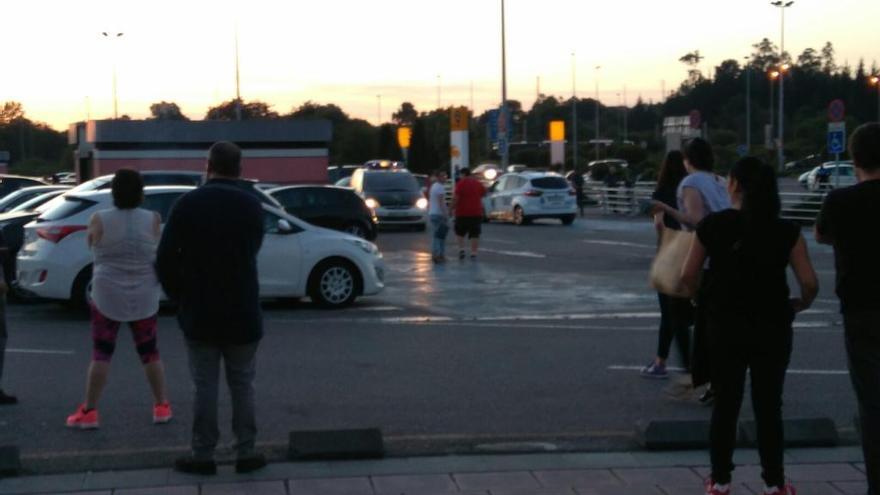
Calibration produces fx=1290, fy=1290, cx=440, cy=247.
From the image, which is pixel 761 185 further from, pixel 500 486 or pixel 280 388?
pixel 280 388

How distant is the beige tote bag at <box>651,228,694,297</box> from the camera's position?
865 centimetres

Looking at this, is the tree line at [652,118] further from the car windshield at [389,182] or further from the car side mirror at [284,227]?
the car side mirror at [284,227]

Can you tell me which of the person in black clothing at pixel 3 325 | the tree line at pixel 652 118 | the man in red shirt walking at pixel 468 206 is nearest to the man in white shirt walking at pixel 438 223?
the man in red shirt walking at pixel 468 206

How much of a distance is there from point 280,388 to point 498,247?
59.1 feet

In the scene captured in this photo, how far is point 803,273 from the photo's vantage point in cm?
621

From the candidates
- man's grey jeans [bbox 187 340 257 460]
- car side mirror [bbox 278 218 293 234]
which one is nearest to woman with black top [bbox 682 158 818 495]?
man's grey jeans [bbox 187 340 257 460]

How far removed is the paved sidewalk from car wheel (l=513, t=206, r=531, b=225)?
3034 cm

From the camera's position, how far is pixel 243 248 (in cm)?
676

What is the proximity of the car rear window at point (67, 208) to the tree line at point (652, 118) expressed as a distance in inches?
1799

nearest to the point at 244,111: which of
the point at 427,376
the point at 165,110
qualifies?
the point at 165,110

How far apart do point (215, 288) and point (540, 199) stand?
101 feet

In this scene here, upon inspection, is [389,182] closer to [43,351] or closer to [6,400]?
[43,351]

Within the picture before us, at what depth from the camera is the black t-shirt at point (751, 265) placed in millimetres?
6027

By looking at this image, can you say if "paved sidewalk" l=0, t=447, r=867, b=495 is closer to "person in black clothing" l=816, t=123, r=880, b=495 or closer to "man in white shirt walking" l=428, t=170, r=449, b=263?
"person in black clothing" l=816, t=123, r=880, b=495
